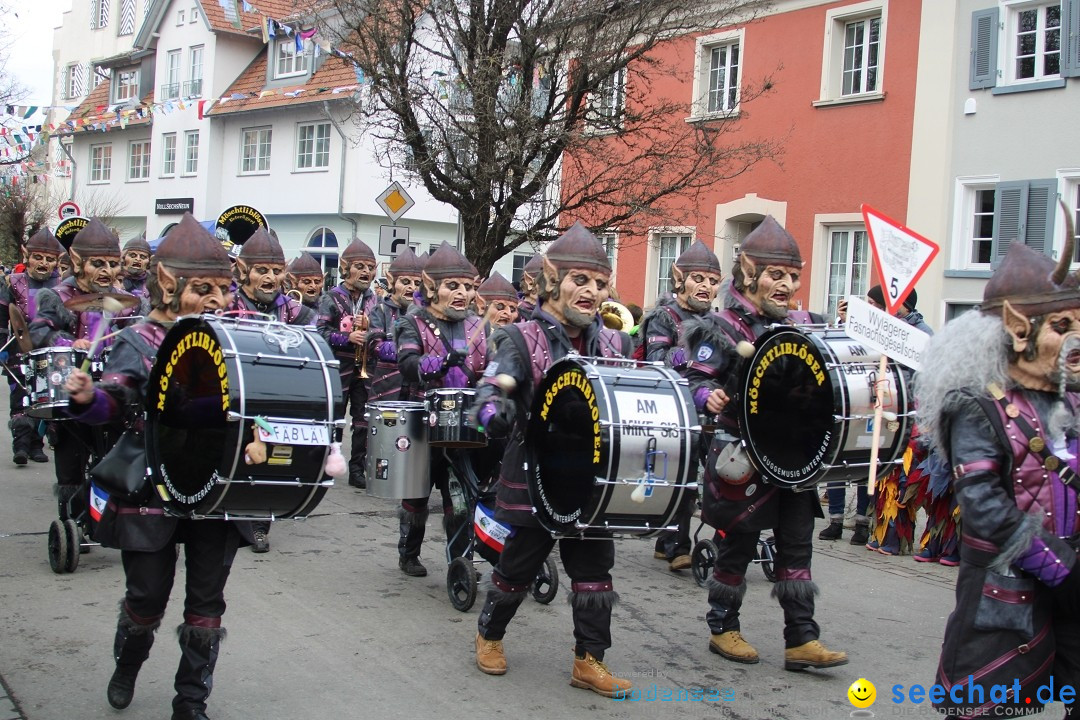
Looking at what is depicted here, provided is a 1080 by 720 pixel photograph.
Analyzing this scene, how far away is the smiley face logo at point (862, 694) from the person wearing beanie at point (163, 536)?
9.27 ft

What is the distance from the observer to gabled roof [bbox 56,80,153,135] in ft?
113

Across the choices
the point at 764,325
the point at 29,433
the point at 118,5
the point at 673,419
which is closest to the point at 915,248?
the point at 764,325

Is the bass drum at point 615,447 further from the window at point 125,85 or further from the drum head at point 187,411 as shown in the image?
the window at point 125,85

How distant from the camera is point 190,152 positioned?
37.9 metres

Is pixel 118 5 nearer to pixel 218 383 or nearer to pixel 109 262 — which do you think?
pixel 109 262

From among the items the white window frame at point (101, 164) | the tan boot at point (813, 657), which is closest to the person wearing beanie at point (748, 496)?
the tan boot at point (813, 657)

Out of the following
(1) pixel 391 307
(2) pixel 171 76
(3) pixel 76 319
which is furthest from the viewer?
(2) pixel 171 76

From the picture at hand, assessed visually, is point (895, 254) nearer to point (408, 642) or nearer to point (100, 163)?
point (408, 642)

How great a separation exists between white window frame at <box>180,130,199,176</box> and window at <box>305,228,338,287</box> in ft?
21.9

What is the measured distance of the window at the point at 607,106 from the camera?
55.2ft

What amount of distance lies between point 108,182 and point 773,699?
41.5 meters

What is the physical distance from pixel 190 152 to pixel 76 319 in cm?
3095

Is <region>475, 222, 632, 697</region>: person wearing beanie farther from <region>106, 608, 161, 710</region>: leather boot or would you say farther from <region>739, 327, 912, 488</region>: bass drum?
<region>106, 608, 161, 710</region>: leather boot

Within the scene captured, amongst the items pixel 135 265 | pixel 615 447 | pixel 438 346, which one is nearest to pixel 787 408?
pixel 615 447
